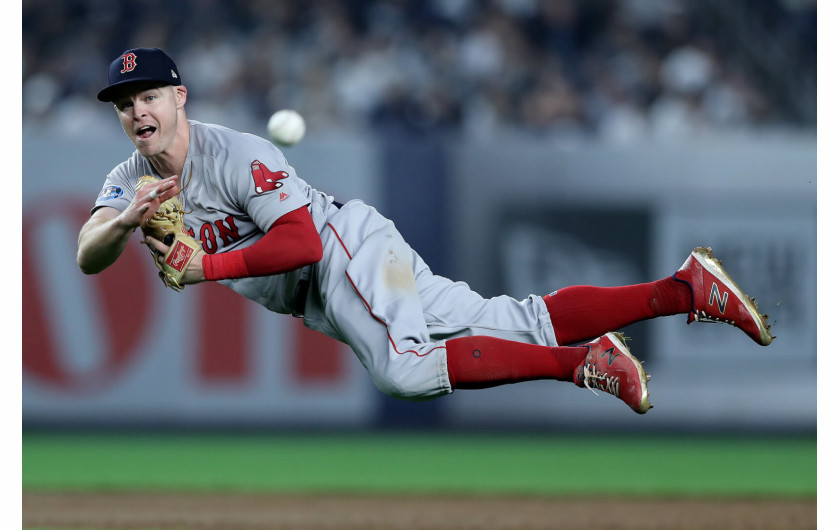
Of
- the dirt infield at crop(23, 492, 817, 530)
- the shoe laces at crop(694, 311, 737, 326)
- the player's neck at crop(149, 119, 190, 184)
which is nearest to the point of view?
the player's neck at crop(149, 119, 190, 184)

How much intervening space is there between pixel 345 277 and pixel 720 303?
4.48 ft

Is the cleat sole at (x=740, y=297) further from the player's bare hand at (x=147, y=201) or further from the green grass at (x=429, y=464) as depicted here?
the green grass at (x=429, y=464)

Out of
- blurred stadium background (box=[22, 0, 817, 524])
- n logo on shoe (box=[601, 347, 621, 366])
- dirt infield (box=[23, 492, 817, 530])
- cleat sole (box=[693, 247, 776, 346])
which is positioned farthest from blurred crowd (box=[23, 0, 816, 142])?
n logo on shoe (box=[601, 347, 621, 366])

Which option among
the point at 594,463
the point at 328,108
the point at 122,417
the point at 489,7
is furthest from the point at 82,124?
the point at 594,463

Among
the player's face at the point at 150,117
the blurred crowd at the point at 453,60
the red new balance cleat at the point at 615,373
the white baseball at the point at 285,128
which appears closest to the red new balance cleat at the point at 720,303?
the red new balance cleat at the point at 615,373

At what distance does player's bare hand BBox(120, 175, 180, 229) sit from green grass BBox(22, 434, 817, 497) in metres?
3.51

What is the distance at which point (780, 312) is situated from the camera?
27.5 ft

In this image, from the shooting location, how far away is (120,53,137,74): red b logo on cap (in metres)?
3.64

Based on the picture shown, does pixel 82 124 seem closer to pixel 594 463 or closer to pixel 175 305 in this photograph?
pixel 175 305

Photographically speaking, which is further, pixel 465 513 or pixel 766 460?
pixel 766 460

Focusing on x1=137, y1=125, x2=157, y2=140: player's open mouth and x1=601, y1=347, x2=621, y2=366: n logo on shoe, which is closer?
x1=601, y1=347, x2=621, y2=366: n logo on shoe

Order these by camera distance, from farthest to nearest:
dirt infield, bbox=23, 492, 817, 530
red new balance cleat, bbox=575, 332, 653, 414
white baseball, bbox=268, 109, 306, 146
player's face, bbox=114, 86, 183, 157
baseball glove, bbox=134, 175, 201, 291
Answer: dirt infield, bbox=23, 492, 817, 530 < white baseball, bbox=268, 109, 306, 146 < player's face, bbox=114, 86, 183, 157 < baseball glove, bbox=134, 175, 201, 291 < red new balance cleat, bbox=575, 332, 653, 414

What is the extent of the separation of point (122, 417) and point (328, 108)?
325 cm

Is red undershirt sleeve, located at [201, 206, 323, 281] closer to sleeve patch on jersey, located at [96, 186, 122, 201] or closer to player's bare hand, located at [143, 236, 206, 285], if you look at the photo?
player's bare hand, located at [143, 236, 206, 285]
